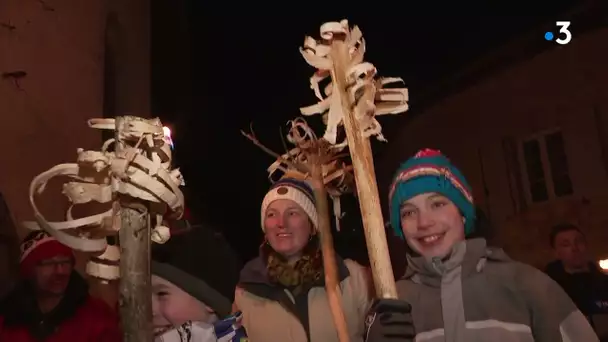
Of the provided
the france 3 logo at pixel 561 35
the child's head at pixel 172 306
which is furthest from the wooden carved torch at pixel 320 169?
the france 3 logo at pixel 561 35

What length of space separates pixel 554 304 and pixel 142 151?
2.34 ft

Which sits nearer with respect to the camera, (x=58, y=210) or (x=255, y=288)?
(x=255, y=288)

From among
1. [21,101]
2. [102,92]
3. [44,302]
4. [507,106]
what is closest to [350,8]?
[507,106]

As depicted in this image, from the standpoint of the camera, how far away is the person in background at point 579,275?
4.39ft

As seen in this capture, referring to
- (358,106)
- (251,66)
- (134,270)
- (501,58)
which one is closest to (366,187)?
(358,106)

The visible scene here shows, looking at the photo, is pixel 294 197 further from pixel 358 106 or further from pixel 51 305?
pixel 51 305

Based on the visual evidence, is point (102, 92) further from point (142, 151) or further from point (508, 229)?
point (508, 229)

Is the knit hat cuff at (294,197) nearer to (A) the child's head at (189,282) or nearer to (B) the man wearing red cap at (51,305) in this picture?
(A) the child's head at (189,282)

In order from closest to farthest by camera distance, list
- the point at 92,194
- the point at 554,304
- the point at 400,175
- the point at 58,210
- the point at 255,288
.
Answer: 1. the point at 92,194
2. the point at 554,304
3. the point at 400,175
4. the point at 255,288
5. the point at 58,210

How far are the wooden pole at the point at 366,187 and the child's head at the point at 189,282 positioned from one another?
1.16 ft

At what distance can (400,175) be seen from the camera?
3.67 feet

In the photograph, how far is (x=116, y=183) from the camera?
0.83 meters

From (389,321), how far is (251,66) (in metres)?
1.58

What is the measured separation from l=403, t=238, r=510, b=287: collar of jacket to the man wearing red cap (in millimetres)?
668
